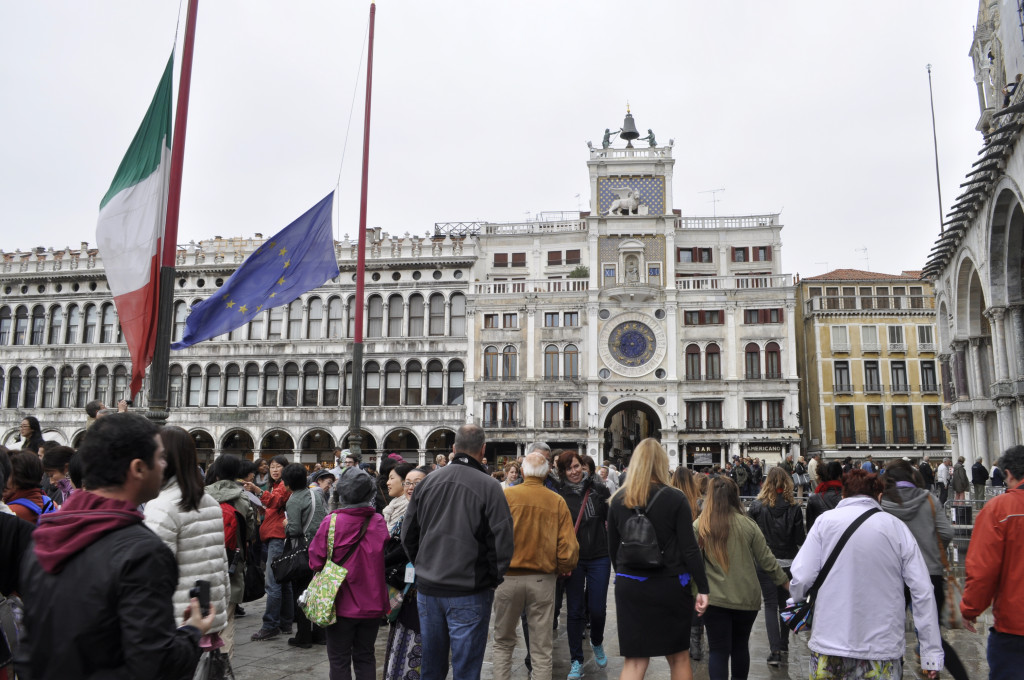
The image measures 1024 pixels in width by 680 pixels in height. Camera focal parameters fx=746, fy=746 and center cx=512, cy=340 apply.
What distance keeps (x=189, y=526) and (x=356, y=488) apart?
1.65 m

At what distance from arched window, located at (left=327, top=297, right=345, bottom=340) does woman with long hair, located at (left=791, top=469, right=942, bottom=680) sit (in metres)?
37.6

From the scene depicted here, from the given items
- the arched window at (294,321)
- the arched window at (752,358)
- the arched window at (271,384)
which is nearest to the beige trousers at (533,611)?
the arched window at (752,358)

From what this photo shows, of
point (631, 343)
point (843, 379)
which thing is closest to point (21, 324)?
point (631, 343)

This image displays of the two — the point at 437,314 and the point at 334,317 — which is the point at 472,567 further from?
the point at 334,317

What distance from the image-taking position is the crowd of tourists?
2.50 meters

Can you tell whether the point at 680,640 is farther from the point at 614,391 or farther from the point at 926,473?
the point at 614,391

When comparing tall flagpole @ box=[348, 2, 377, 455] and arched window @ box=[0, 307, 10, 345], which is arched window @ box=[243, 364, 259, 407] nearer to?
arched window @ box=[0, 307, 10, 345]

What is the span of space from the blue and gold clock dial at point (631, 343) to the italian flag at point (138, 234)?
30.5 metres

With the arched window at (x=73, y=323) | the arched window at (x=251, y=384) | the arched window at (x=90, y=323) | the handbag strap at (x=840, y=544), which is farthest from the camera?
the arched window at (x=73, y=323)

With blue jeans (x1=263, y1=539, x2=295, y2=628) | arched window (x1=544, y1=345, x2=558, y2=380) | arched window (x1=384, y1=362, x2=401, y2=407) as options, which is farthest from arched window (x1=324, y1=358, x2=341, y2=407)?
blue jeans (x1=263, y1=539, x2=295, y2=628)

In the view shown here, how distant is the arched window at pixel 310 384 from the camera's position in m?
40.0

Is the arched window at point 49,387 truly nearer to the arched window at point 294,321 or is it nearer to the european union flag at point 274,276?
the arched window at point 294,321

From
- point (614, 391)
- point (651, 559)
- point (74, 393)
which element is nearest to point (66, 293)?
point (74, 393)

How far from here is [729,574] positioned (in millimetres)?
5594
